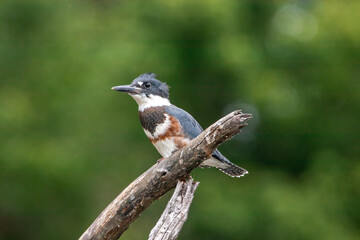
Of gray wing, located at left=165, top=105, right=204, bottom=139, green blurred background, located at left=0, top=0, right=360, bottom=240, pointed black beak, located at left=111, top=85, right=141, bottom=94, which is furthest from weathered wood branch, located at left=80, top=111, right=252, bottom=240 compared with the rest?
green blurred background, located at left=0, top=0, right=360, bottom=240

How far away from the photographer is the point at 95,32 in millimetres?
13266

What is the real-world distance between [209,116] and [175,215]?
19.1ft

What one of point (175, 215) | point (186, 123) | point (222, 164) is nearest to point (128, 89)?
point (186, 123)

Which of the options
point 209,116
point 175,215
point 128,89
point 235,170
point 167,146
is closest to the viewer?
point 175,215

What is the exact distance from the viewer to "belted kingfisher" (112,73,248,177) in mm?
5680

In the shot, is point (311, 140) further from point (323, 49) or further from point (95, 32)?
point (95, 32)

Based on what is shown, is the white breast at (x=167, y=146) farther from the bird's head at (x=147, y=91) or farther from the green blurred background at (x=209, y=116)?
the green blurred background at (x=209, y=116)

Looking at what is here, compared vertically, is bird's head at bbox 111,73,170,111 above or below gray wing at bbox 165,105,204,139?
above

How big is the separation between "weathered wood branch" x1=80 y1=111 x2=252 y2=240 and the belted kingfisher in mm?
546

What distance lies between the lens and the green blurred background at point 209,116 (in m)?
10.7

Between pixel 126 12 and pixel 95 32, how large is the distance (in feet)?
2.26

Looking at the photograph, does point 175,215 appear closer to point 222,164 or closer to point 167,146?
point 167,146

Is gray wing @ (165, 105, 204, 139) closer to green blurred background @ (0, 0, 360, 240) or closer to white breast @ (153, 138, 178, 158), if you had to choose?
white breast @ (153, 138, 178, 158)

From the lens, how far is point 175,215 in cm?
507
